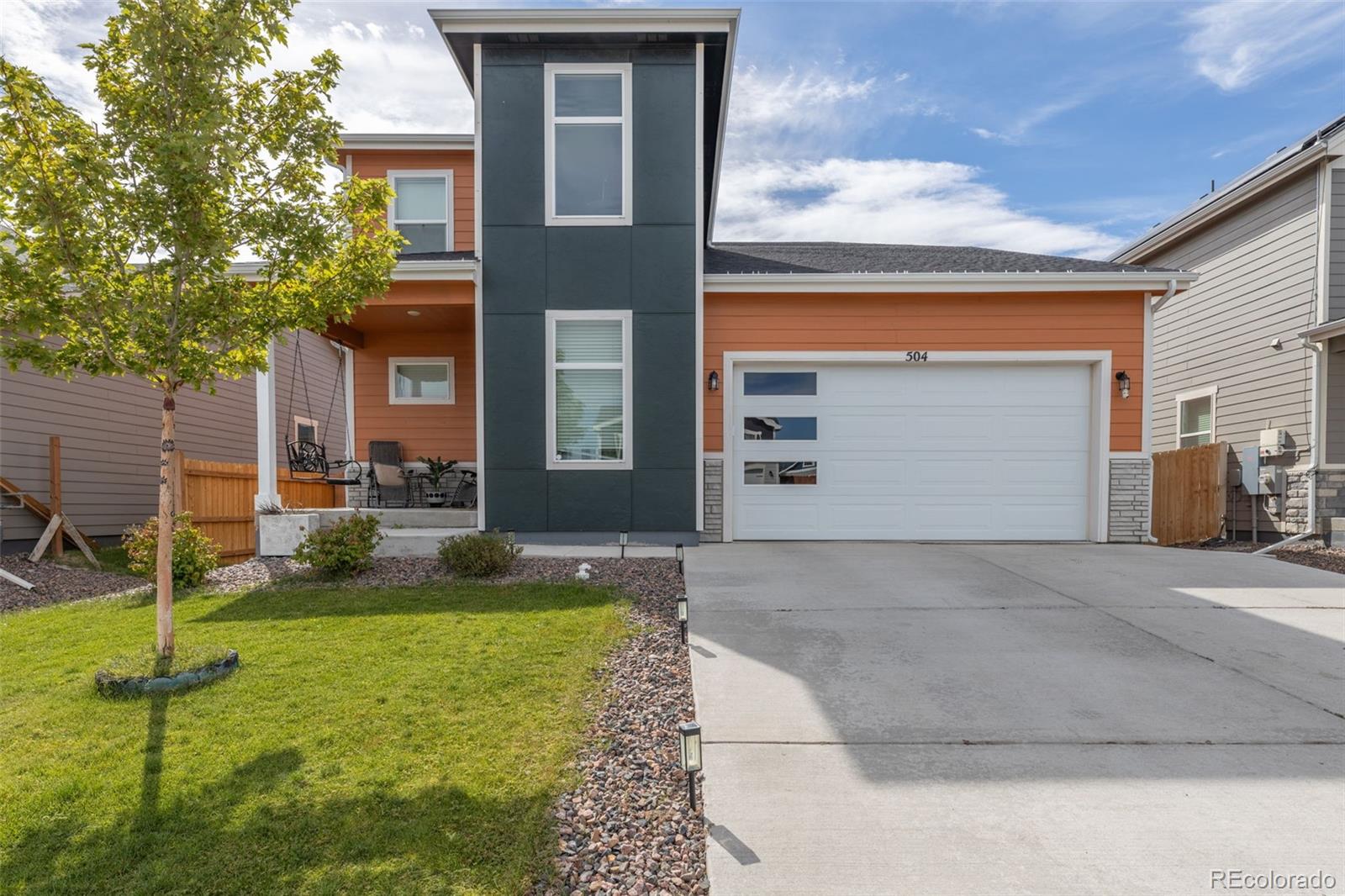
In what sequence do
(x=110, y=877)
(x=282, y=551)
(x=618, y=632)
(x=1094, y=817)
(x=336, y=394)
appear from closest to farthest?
(x=110, y=877) → (x=1094, y=817) → (x=618, y=632) → (x=282, y=551) → (x=336, y=394)

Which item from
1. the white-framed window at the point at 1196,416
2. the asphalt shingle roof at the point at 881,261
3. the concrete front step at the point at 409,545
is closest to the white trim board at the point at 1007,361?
the asphalt shingle roof at the point at 881,261

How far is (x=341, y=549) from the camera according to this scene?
657cm

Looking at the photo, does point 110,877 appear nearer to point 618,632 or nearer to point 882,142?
point 618,632

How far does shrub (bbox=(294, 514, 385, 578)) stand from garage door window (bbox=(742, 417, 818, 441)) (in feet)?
14.6

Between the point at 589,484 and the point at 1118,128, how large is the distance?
1089 centimetres

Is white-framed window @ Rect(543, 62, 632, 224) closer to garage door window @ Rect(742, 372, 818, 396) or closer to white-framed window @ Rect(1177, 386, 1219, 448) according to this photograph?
garage door window @ Rect(742, 372, 818, 396)

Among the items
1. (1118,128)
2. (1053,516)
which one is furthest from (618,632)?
(1118,128)

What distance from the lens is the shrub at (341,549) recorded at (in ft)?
21.5

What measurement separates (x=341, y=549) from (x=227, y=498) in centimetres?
361

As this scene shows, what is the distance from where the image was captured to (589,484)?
312 inches

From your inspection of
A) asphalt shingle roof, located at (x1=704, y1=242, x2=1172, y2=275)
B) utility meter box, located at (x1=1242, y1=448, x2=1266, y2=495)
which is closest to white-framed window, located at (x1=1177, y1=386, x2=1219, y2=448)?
utility meter box, located at (x1=1242, y1=448, x2=1266, y2=495)

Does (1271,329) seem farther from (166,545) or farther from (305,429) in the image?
(305,429)

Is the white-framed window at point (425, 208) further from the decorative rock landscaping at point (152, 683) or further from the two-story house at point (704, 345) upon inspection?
the decorative rock landscaping at point (152, 683)

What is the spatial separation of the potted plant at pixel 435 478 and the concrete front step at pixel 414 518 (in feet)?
4.05
